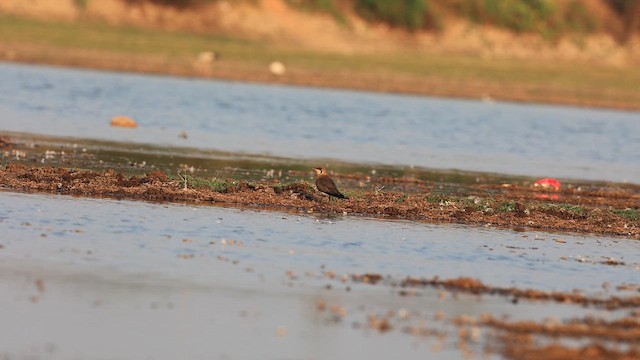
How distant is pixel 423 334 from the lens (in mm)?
14859

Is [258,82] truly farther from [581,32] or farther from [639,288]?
[639,288]

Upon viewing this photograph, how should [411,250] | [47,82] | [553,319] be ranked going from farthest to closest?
1. [47,82]
2. [411,250]
3. [553,319]

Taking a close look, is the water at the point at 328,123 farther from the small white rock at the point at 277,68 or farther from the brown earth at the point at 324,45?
the small white rock at the point at 277,68

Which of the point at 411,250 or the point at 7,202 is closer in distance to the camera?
the point at 411,250

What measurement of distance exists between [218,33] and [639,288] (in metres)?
55.3

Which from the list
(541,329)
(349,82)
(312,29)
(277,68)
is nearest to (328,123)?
(349,82)

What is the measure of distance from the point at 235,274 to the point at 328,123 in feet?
100

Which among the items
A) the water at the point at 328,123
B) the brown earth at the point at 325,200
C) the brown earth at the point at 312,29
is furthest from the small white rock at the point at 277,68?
the brown earth at the point at 325,200

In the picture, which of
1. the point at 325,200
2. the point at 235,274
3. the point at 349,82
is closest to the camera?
the point at 235,274

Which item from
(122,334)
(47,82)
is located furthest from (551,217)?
(47,82)

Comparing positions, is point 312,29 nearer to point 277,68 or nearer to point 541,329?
point 277,68

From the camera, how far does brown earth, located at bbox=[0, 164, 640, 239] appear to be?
24.8 meters

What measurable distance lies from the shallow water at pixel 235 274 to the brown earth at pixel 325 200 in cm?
98

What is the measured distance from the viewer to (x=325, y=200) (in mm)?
25656
